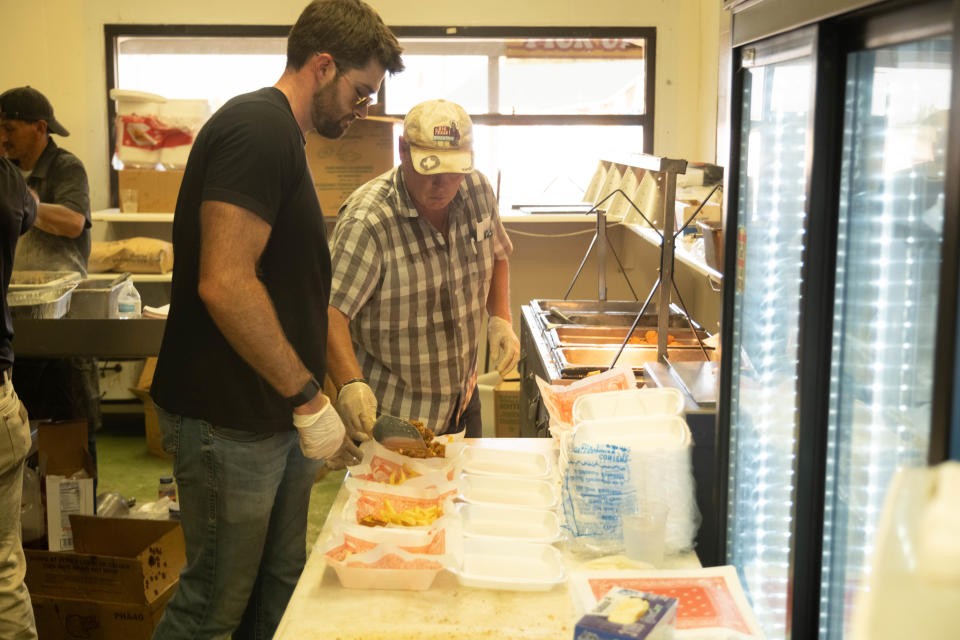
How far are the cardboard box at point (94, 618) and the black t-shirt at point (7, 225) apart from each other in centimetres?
80

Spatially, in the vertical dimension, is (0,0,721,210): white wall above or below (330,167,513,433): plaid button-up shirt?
above

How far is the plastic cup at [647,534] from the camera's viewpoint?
1.76 metres

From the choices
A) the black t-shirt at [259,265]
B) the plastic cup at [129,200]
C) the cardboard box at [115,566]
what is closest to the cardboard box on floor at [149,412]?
the plastic cup at [129,200]

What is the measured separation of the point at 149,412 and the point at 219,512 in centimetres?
340

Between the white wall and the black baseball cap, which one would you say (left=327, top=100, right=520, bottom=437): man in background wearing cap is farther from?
the white wall

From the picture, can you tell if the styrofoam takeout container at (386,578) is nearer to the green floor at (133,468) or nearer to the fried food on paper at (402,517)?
the fried food on paper at (402,517)

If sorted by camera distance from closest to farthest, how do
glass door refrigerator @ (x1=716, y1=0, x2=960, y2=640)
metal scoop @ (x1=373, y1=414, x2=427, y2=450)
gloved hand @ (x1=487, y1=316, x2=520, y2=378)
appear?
glass door refrigerator @ (x1=716, y1=0, x2=960, y2=640) → metal scoop @ (x1=373, y1=414, x2=427, y2=450) → gloved hand @ (x1=487, y1=316, x2=520, y2=378)

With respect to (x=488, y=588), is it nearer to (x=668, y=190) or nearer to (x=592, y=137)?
(x=668, y=190)

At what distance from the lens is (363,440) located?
229cm

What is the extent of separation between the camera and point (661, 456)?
5.98 feet

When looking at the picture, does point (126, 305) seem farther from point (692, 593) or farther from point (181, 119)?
point (692, 593)

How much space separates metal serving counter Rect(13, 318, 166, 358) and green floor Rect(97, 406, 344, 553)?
1072mm

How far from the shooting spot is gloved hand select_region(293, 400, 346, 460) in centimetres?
195

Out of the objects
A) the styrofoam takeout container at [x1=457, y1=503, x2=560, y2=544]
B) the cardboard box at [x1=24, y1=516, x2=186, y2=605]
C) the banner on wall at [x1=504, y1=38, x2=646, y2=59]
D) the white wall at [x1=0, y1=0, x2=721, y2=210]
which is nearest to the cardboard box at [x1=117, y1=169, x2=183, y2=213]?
the white wall at [x1=0, y1=0, x2=721, y2=210]
